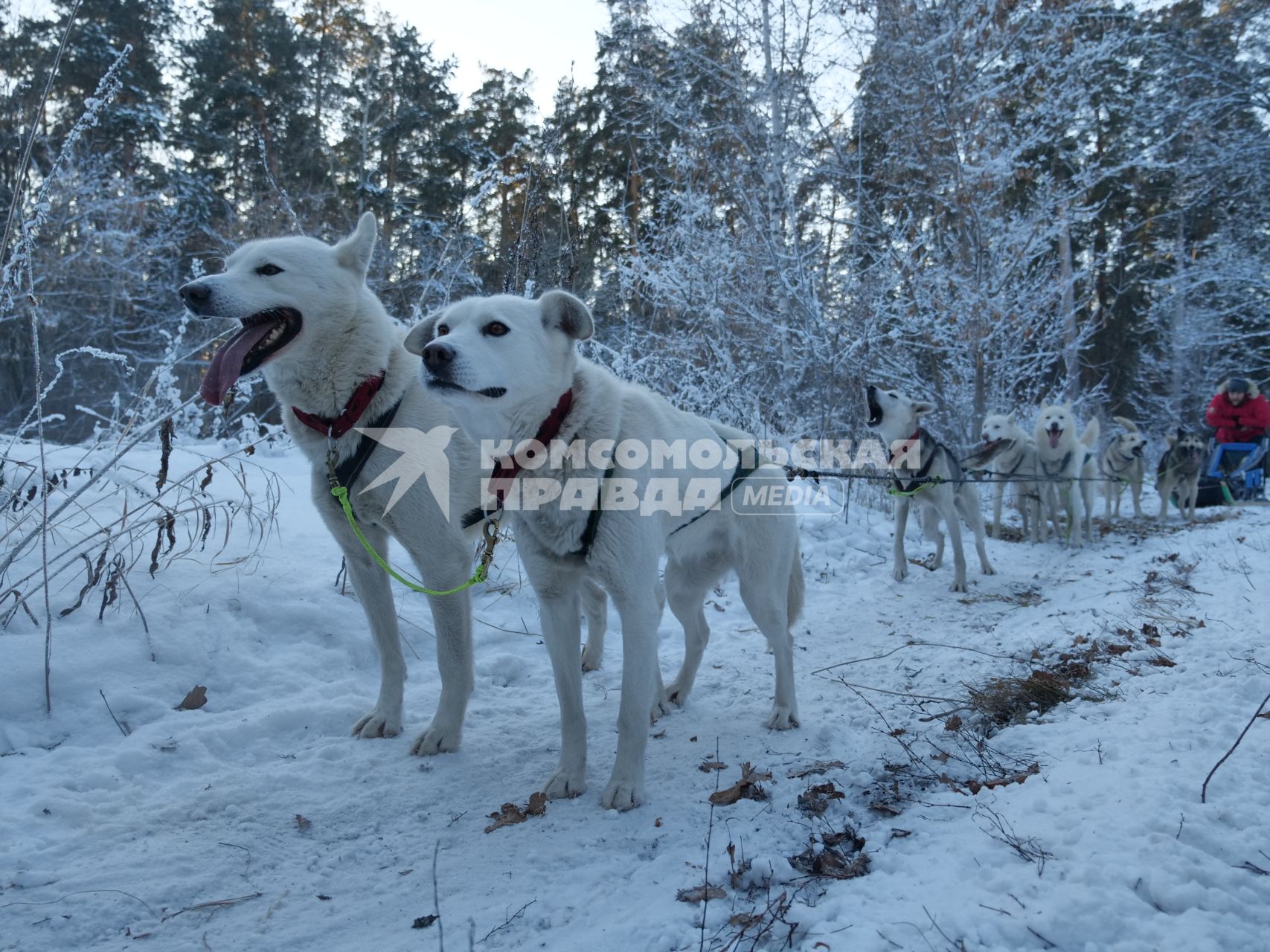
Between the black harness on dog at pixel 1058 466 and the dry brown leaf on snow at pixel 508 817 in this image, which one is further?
the black harness on dog at pixel 1058 466

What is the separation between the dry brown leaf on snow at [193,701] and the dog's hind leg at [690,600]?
1.98 metres

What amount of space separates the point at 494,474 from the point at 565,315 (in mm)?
617

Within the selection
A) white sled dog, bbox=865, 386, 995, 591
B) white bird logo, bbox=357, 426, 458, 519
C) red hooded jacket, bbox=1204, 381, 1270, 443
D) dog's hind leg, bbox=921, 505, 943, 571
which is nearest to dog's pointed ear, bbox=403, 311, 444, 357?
white bird logo, bbox=357, 426, 458, 519

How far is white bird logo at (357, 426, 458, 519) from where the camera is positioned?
2.74 meters

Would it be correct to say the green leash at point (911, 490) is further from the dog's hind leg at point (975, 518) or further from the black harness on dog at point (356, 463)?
the black harness on dog at point (356, 463)

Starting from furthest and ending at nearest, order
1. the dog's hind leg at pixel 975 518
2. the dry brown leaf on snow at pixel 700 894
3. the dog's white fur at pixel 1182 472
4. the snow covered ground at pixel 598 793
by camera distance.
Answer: the dog's white fur at pixel 1182 472 < the dog's hind leg at pixel 975 518 < the dry brown leaf on snow at pixel 700 894 < the snow covered ground at pixel 598 793

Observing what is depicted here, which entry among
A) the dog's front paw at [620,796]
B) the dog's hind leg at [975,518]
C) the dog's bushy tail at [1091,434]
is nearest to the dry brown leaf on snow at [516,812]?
the dog's front paw at [620,796]

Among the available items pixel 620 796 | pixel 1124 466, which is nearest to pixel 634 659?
pixel 620 796

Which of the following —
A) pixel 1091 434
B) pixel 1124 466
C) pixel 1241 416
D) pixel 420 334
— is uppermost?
pixel 1241 416

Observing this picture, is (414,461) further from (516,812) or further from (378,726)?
(516,812)

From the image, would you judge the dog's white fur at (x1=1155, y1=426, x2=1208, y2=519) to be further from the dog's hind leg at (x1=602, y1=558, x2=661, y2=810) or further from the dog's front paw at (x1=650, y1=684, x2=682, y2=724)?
the dog's hind leg at (x1=602, y1=558, x2=661, y2=810)

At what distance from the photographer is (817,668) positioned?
3.80 m

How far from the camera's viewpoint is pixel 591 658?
398 centimetres

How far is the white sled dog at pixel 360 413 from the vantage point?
2.71m
